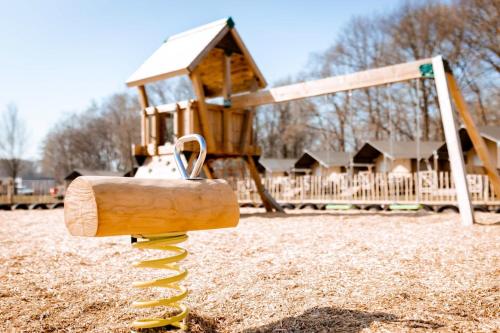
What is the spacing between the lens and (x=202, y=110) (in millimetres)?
11453

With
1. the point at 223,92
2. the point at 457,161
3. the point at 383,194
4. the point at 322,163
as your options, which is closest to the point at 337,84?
the point at 223,92

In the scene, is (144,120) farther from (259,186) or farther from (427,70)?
(427,70)

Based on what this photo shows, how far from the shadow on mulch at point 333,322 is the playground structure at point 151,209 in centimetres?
68

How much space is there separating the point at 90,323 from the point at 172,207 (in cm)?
126

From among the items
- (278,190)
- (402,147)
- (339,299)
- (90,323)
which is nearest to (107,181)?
(90,323)

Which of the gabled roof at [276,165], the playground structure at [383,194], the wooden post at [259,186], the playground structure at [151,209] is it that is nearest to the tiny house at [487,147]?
the playground structure at [383,194]

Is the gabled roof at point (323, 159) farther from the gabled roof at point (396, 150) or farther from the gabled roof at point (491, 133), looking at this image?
the gabled roof at point (491, 133)

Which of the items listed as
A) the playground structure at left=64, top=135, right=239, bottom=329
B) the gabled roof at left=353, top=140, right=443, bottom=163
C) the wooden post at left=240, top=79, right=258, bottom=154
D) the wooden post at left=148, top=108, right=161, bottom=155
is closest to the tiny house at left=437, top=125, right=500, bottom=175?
the gabled roof at left=353, top=140, right=443, bottom=163

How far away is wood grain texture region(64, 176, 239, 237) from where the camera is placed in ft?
7.96

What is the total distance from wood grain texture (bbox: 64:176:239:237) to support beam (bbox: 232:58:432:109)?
25.4ft

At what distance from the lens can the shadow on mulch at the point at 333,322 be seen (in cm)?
302

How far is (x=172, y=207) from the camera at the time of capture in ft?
8.90

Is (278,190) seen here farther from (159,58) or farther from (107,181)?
(107,181)

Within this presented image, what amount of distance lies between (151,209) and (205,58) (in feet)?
35.7
